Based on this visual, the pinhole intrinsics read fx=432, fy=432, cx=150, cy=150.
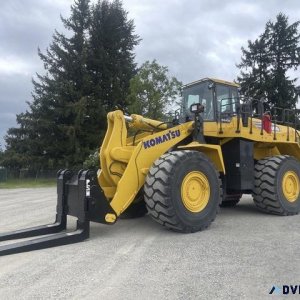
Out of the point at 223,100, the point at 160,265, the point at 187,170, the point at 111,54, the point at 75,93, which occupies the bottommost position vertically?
the point at 160,265

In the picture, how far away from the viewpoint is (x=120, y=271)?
5.50 metres

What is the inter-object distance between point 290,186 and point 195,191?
3.15 m

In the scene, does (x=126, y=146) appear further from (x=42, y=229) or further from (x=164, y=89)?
(x=164, y=89)

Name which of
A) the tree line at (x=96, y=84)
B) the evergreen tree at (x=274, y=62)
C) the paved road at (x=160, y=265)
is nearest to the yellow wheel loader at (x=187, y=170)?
the paved road at (x=160, y=265)

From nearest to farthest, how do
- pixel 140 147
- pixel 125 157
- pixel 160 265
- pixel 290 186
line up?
pixel 160 265
pixel 140 147
pixel 125 157
pixel 290 186

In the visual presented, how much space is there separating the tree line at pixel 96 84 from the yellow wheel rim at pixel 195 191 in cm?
2825

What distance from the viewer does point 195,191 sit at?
7.94 metres

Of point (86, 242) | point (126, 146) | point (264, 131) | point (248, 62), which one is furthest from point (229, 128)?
point (248, 62)

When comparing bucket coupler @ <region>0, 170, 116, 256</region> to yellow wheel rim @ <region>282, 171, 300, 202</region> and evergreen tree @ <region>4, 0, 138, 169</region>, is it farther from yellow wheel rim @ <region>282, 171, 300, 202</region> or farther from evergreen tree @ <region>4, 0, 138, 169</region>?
evergreen tree @ <region>4, 0, 138, 169</region>

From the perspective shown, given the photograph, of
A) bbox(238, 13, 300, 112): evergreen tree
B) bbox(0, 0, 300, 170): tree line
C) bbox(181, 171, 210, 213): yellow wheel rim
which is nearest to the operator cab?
bbox(181, 171, 210, 213): yellow wheel rim

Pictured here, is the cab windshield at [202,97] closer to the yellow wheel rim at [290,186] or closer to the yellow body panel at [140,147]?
the yellow body panel at [140,147]

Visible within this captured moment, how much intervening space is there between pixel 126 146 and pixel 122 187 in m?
0.98

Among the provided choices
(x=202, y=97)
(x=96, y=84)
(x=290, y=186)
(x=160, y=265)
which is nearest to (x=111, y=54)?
(x=96, y=84)

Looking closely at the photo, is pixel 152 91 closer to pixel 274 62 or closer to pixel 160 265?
pixel 274 62
